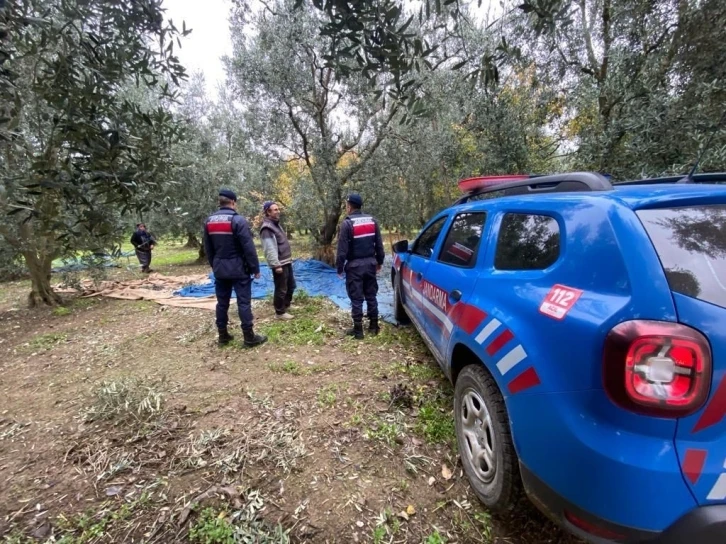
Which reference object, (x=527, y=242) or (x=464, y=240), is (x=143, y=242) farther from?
(x=527, y=242)

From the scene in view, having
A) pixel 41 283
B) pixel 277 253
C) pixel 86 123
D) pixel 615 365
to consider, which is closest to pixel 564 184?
pixel 615 365

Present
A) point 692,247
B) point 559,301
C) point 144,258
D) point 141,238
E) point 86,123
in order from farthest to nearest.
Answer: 1. point 144,258
2. point 141,238
3. point 86,123
4. point 559,301
5. point 692,247

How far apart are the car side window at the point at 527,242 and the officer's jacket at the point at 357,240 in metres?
2.42

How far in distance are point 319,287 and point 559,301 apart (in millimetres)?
6517

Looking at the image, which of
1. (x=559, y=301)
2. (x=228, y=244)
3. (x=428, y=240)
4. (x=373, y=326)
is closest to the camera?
(x=559, y=301)

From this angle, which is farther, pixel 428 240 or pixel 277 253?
pixel 277 253

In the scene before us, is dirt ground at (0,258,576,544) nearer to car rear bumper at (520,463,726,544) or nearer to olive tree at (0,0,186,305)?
car rear bumper at (520,463,726,544)

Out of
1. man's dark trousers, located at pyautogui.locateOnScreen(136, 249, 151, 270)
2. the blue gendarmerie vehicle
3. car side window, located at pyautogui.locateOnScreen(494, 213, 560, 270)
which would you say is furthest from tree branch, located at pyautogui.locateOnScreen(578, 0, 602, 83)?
man's dark trousers, located at pyautogui.locateOnScreen(136, 249, 151, 270)

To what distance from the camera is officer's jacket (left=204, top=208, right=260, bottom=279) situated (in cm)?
416

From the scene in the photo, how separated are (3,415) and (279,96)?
7835 mm

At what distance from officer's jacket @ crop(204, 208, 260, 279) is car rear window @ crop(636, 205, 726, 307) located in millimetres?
3783

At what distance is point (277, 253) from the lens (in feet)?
17.2

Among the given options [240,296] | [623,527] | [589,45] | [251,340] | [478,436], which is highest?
[589,45]

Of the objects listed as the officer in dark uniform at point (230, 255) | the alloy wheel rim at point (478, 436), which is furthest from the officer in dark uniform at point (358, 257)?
the alloy wheel rim at point (478, 436)
